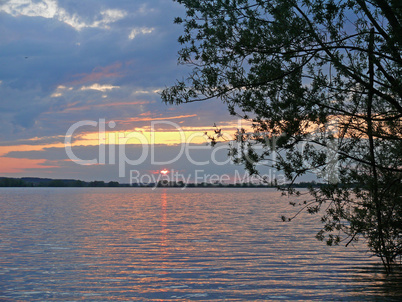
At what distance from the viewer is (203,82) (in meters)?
13.9

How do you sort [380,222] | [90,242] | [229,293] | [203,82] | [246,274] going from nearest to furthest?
[203,82] → [380,222] → [229,293] → [246,274] → [90,242]

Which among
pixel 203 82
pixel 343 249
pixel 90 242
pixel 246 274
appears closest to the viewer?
pixel 203 82

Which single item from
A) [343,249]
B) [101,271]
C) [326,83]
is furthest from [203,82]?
[343,249]

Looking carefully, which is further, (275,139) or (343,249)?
(343,249)

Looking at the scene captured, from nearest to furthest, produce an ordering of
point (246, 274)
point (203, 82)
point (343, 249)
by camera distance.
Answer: point (203, 82), point (246, 274), point (343, 249)

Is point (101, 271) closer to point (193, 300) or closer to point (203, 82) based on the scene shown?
point (193, 300)

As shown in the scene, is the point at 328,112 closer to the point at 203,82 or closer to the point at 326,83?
the point at 326,83

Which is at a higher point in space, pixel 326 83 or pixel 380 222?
pixel 326 83

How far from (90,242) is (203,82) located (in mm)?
23243

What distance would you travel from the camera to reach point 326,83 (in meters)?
14.2

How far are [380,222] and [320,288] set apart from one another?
3.82 m

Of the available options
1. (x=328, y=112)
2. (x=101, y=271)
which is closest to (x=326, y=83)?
(x=328, y=112)

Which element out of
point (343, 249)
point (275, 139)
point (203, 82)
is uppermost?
point (203, 82)

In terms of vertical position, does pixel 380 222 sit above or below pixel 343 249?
above
